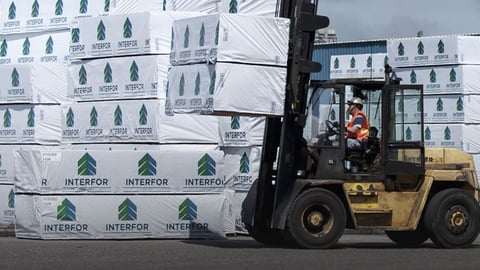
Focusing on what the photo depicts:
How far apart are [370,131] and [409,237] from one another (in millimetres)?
1993

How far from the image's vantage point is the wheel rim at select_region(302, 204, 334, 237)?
1359 centimetres

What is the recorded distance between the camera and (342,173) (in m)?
13.9

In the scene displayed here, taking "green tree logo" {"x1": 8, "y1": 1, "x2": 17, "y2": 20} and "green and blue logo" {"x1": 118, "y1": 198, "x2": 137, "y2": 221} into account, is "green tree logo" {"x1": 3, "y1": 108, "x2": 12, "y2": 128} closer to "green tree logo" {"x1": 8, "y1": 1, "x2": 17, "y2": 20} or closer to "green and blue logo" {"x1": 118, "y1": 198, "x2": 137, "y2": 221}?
"green tree logo" {"x1": 8, "y1": 1, "x2": 17, "y2": 20}

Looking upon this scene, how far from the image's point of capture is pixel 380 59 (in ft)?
84.2

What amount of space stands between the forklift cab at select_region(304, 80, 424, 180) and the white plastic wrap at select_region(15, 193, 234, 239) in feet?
9.67

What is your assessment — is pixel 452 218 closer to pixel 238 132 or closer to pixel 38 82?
pixel 238 132

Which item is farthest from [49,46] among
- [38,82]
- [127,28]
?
[127,28]

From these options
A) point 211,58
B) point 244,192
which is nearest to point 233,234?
point 244,192

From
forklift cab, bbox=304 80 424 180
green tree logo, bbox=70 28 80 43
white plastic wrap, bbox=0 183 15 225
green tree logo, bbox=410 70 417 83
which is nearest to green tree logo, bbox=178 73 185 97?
forklift cab, bbox=304 80 424 180

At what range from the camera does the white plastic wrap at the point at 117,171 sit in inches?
630

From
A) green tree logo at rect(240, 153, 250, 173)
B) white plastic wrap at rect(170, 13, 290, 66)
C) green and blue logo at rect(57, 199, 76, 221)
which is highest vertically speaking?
white plastic wrap at rect(170, 13, 290, 66)

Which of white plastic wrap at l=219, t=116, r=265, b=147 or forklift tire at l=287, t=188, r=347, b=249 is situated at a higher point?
white plastic wrap at l=219, t=116, r=265, b=147

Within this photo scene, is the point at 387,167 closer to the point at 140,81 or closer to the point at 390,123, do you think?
the point at 390,123

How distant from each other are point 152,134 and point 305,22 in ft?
13.4
